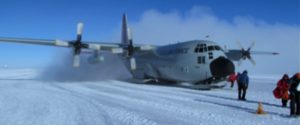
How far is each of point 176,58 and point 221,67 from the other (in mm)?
3425

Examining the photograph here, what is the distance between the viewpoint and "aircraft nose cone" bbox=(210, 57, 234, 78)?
63.2 feet

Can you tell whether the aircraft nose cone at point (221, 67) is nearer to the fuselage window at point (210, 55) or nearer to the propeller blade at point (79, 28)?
the fuselage window at point (210, 55)

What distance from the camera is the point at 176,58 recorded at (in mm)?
21531

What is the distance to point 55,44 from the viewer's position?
2331 centimetres

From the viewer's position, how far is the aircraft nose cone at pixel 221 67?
19.3 m

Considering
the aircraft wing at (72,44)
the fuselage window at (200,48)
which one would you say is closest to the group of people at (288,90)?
the fuselage window at (200,48)

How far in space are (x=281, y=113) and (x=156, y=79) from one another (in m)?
16.1

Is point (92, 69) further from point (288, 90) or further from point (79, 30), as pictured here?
point (288, 90)

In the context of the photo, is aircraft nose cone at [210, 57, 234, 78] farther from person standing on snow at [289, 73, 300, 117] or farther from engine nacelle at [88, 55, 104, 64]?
engine nacelle at [88, 55, 104, 64]

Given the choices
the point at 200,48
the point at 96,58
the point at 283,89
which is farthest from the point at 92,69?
the point at 283,89

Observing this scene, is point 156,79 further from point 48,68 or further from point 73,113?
point 48,68

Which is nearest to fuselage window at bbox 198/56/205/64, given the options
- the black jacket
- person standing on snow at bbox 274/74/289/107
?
person standing on snow at bbox 274/74/289/107

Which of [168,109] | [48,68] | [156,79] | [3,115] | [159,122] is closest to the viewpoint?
[159,122]

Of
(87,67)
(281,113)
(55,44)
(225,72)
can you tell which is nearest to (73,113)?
(281,113)
